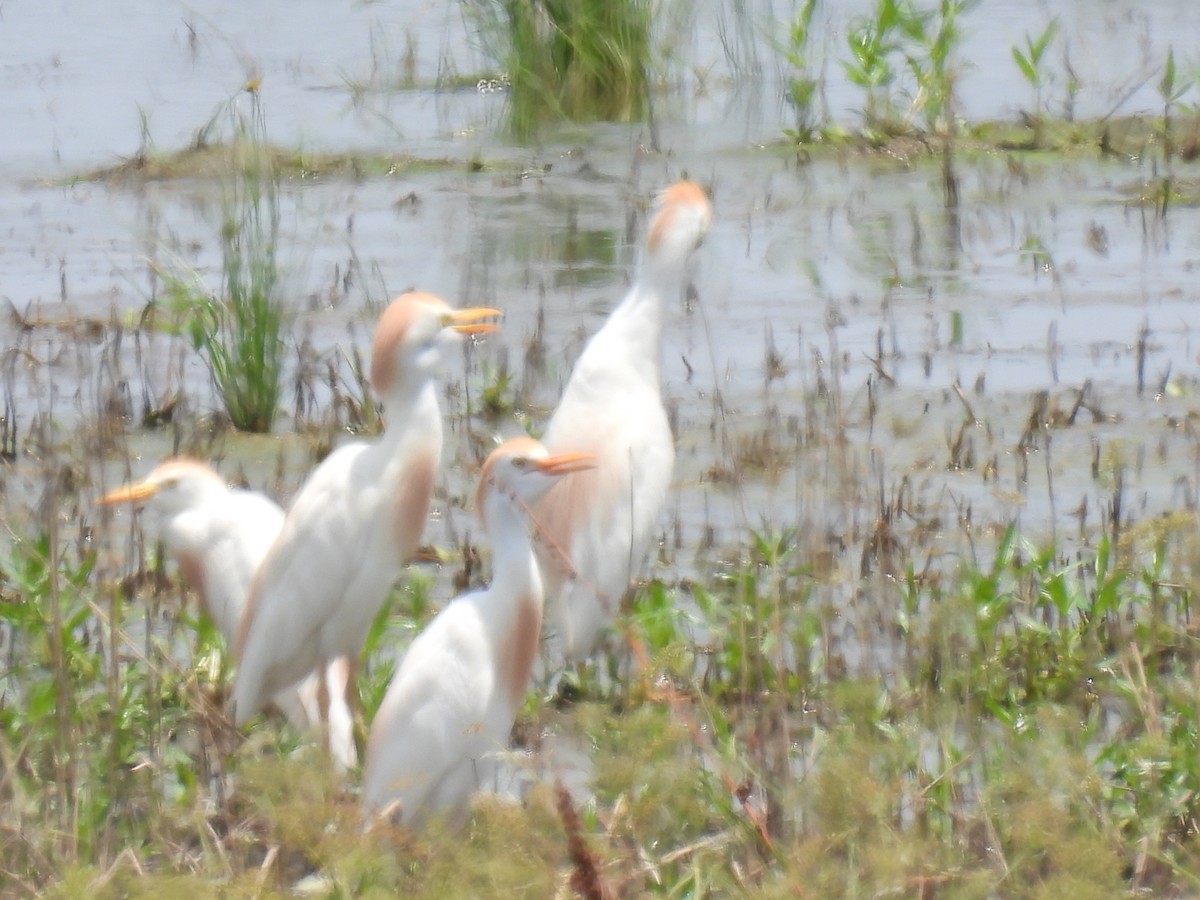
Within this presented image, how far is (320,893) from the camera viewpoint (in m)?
2.59

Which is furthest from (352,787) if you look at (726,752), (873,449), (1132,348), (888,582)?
(1132,348)

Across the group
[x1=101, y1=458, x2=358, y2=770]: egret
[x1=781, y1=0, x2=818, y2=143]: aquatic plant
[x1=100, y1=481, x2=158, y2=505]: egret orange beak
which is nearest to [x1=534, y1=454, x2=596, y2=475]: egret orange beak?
[x1=101, y1=458, x2=358, y2=770]: egret

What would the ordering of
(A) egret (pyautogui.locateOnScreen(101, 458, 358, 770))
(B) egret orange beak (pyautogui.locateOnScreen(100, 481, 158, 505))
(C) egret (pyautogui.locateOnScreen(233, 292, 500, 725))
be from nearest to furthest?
1. (C) egret (pyautogui.locateOnScreen(233, 292, 500, 725))
2. (B) egret orange beak (pyautogui.locateOnScreen(100, 481, 158, 505))
3. (A) egret (pyautogui.locateOnScreen(101, 458, 358, 770))

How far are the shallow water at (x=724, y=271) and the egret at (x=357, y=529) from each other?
1.33 feet

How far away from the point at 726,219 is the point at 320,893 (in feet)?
19.5

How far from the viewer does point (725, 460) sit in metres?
5.27

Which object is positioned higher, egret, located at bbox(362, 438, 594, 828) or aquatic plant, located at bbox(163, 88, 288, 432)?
aquatic plant, located at bbox(163, 88, 288, 432)

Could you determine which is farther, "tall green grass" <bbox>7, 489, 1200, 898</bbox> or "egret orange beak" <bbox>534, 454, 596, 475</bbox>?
"egret orange beak" <bbox>534, 454, 596, 475</bbox>

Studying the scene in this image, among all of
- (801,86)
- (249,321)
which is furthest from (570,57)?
(249,321)

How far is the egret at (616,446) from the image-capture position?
161 inches

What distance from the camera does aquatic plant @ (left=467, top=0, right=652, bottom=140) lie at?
9609 mm

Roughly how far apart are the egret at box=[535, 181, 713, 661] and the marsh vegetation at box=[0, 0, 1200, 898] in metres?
0.16

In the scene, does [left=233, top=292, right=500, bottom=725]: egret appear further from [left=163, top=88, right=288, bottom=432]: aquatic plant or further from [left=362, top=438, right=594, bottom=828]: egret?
[left=163, top=88, right=288, bottom=432]: aquatic plant

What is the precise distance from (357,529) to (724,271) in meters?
3.77
